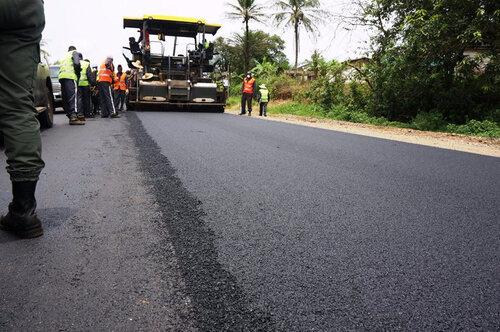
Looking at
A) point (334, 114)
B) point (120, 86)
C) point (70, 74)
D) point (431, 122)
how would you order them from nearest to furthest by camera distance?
1. point (70, 74)
2. point (431, 122)
3. point (120, 86)
4. point (334, 114)

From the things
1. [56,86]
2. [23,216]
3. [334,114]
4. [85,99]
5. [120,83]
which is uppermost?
[120,83]

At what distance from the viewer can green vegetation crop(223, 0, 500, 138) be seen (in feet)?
35.2

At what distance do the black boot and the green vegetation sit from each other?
10981 millimetres

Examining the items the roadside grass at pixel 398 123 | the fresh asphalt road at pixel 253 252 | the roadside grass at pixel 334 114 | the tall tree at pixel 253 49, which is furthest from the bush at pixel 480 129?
the tall tree at pixel 253 49

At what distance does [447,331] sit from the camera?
4.43 ft

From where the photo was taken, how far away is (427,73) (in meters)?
12.8

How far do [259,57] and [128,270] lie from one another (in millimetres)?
42472

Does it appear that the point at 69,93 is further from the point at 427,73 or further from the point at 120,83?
the point at 427,73

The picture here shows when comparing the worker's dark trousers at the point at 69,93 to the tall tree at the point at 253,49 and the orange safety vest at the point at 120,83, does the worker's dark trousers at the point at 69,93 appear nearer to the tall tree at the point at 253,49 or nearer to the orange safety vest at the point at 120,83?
the orange safety vest at the point at 120,83

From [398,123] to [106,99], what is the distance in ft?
32.1

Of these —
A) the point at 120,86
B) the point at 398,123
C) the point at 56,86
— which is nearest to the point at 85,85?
the point at 56,86

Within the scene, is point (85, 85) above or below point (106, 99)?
above

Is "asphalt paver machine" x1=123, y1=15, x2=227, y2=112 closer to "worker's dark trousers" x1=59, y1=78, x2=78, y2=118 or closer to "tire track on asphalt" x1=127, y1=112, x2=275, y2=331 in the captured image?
"worker's dark trousers" x1=59, y1=78, x2=78, y2=118

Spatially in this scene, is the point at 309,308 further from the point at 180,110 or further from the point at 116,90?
the point at 180,110
